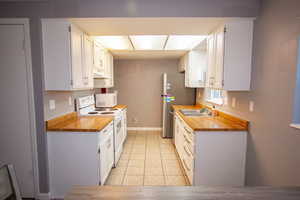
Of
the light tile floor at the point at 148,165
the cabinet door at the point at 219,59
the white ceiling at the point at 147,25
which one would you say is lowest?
the light tile floor at the point at 148,165

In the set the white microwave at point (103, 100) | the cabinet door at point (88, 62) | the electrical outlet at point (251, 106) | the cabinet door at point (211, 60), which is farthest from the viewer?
the white microwave at point (103, 100)

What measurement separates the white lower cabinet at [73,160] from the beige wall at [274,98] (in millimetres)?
1918

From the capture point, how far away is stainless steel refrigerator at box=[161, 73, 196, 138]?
13.4 ft

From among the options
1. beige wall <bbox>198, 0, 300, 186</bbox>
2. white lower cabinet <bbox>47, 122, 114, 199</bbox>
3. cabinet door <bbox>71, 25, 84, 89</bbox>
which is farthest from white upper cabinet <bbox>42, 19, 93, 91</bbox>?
beige wall <bbox>198, 0, 300, 186</bbox>

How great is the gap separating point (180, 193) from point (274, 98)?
1.38 metres

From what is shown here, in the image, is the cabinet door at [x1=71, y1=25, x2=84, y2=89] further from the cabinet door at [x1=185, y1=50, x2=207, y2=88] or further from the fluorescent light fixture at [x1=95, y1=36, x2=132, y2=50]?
the cabinet door at [x1=185, y1=50, x2=207, y2=88]

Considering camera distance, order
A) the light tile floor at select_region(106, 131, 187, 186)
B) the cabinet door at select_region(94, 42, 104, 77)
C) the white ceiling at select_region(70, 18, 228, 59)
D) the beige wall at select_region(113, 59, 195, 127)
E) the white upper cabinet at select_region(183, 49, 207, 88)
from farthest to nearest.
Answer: the beige wall at select_region(113, 59, 195, 127)
the white upper cabinet at select_region(183, 49, 207, 88)
the cabinet door at select_region(94, 42, 104, 77)
the light tile floor at select_region(106, 131, 187, 186)
the white ceiling at select_region(70, 18, 228, 59)

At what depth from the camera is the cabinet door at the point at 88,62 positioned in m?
2.33

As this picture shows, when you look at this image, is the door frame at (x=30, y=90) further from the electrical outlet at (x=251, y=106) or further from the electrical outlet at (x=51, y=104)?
the electrical outlet at (x=251, y=106)

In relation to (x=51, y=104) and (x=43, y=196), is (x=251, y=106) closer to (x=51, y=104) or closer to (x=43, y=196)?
(x=51, y=104)

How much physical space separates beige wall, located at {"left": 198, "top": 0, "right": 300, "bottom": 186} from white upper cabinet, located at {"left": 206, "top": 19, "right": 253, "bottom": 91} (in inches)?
3.3

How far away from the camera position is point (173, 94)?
13.5 feet

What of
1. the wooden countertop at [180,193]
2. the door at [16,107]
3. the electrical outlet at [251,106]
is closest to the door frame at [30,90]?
the door at [16,107]

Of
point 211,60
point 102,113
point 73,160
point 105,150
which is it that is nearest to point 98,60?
point 102,113
